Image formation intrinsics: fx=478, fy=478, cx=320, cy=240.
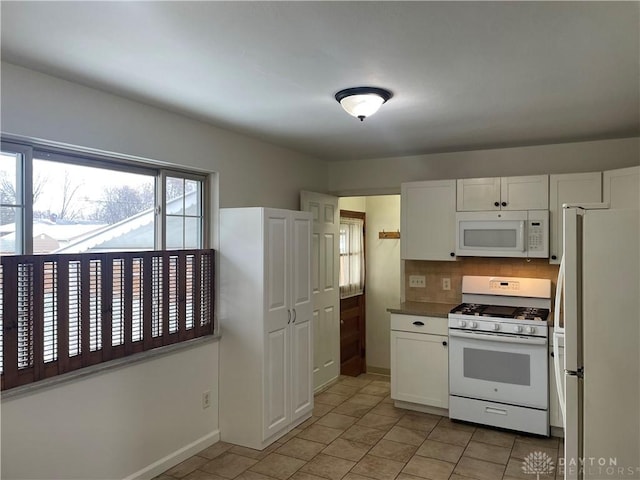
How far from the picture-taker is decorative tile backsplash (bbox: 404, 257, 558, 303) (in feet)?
13.9

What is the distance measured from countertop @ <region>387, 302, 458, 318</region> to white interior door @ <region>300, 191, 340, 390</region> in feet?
2.65

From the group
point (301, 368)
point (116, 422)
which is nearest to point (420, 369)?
point (301, 368)

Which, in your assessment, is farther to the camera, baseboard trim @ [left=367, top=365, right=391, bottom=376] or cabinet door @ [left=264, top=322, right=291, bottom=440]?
baseboard trim @ [left=367, top=365, right=391, bottom=376]

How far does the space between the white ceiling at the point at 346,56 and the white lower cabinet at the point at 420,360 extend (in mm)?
1751

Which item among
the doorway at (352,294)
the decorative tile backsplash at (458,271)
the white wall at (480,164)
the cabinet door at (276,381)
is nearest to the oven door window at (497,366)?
the decorative tile backsplash at (458,271)

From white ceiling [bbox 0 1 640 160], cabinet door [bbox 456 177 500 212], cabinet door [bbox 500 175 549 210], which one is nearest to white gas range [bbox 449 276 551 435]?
cabinet door [bbox 500 175 549 210]

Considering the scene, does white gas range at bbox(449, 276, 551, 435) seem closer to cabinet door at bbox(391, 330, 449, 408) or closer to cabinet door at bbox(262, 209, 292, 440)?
cabinet door at bbox(391, 330, 449, 408)

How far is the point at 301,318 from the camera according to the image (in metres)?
3.90

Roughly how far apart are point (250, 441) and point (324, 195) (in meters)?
2.49

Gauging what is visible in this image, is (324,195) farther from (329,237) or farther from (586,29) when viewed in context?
(586,29)

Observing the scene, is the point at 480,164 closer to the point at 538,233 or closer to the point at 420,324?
the point at 538,233

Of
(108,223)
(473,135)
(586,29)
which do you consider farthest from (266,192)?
(586,29)

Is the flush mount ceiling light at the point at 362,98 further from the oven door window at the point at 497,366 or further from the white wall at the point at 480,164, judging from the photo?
the oven door window at the point at 497,366

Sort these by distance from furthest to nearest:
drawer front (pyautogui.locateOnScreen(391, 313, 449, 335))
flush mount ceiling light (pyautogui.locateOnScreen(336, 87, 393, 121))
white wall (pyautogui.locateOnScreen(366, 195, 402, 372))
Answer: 1. white wall (pyautogui.locateOnScreen(366, 195, 402, 372))
2. drawer front (pyautogui.locateOnScreen(391, 313, 449, 335))
3. flush mount ceiling light (pyautogui.locateOnScreen(336, 87, 393, 121))
